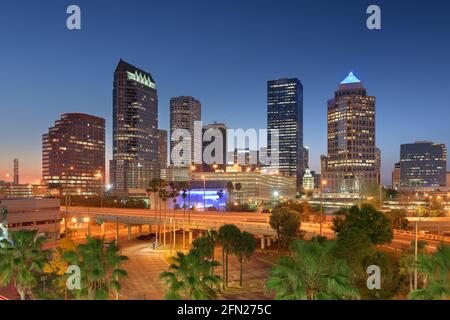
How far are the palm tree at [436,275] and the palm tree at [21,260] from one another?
21679 millimetres

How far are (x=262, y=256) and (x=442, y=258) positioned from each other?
37.3m

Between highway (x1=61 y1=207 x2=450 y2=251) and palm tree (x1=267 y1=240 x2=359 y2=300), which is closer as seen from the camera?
palm tree (x1=267 y1=240 x2=359 y2=300)

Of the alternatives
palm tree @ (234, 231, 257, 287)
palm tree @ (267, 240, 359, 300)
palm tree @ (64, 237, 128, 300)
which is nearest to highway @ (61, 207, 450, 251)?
palm tree @ (234, 231, 257, 287)

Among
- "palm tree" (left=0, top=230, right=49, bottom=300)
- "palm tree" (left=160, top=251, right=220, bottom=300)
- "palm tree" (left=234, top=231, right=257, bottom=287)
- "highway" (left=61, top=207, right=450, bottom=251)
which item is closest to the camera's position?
"palm tree" (left=160, top=251, right=220, bottom=300)

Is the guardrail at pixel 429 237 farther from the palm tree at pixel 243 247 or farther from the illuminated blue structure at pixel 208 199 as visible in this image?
the illuminated blue structure at pixel 208 199

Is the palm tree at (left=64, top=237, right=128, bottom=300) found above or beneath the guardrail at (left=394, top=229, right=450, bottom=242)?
above

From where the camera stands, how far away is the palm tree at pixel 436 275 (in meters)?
18.2

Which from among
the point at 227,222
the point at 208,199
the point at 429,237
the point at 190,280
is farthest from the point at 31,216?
the point at 208,199

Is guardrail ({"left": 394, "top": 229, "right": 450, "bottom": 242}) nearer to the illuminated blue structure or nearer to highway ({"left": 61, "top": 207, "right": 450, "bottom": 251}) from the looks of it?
highway ({"left": 61, "top": 207, "right": 450, "bottom": 251})

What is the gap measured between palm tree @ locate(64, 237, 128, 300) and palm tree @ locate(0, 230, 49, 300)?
7.59 ft

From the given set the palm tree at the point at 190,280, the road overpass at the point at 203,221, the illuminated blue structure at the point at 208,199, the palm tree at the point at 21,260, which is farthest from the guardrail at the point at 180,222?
the illuminated blue structure at the point at 208,199

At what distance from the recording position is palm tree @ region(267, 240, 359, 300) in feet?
62.7
